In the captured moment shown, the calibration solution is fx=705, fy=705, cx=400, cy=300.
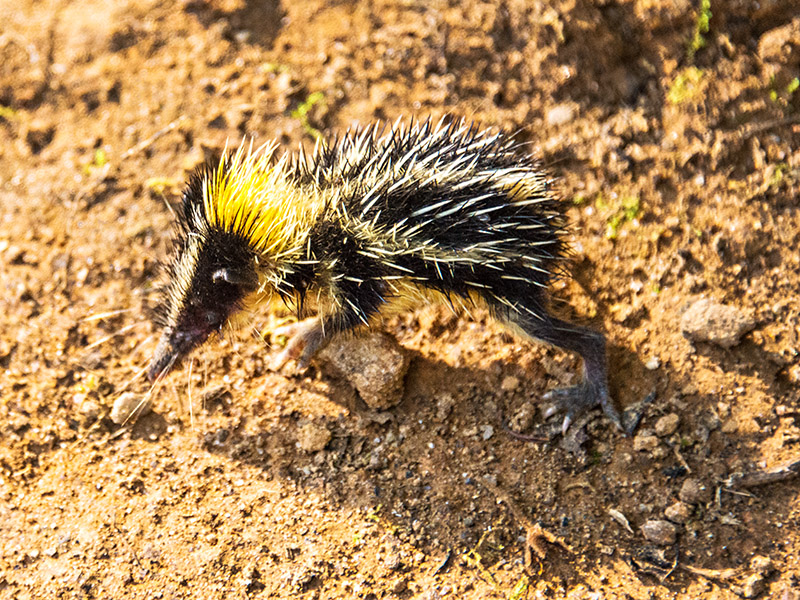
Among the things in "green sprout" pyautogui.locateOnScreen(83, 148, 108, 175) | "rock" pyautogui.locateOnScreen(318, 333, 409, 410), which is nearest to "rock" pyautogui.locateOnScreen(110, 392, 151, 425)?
"rock" pyautogui.locateOnScreen(318, 333, 409, 410)

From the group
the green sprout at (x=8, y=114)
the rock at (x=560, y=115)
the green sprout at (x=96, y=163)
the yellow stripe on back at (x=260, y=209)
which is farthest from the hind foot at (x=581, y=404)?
the green sprout at (x=8, y=114)

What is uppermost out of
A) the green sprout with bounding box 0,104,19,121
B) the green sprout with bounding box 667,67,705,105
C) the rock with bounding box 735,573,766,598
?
the green sprout with bounding box 667,67,705,105

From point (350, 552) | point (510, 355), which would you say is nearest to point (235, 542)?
point (350, 552)

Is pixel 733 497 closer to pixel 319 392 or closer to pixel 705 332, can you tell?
pixel 705 332

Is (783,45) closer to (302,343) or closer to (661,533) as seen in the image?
(661,533)

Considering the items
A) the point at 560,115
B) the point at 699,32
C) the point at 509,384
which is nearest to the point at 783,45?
the point at 699,32

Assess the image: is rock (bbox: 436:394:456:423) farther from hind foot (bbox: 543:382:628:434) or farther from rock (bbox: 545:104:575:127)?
rock (bbox: 545:104:575:127)
